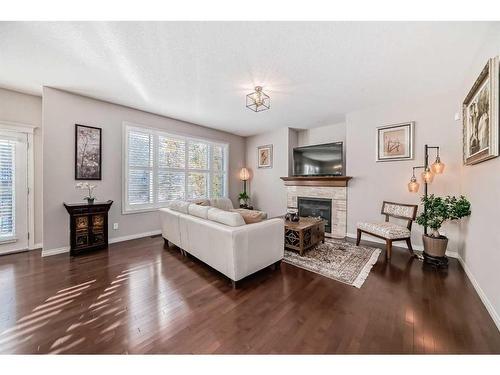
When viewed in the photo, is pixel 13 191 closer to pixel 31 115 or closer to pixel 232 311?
pixel 31 115

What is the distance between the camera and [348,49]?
83.2 inches

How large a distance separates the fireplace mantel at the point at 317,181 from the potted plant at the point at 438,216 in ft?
4.92

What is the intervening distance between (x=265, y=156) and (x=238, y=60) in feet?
11.8

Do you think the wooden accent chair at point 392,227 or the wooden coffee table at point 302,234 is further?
the wooden coffee table at point 302,234

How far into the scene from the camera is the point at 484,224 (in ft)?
6.57

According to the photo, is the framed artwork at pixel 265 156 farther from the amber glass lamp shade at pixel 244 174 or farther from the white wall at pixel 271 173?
the amber glass lamp shade at pixel 244 174

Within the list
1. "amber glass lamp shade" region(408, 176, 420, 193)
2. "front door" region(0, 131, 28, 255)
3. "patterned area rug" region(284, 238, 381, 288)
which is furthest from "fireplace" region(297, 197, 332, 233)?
"front door" region(0, 131, 28, 255)

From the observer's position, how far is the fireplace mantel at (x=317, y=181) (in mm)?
4227

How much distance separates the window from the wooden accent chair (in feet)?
12.5

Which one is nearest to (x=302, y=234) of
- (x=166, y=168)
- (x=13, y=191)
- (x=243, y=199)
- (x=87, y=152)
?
(x=243, y=199)

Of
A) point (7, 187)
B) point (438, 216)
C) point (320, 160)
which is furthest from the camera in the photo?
point (320, 160)

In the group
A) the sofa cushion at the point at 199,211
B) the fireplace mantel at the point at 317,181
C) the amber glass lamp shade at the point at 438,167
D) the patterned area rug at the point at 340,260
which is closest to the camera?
the patterned area rug at the point at 340,260

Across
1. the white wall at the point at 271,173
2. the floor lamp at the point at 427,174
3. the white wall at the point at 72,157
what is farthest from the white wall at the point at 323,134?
the white wall at the point at 72,157
